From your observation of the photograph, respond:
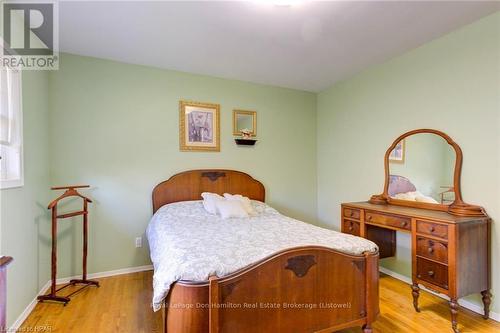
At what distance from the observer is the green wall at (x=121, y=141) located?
2936mm

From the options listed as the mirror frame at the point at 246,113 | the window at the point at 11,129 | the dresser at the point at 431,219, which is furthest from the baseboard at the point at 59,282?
the dresser at the point at 431,219

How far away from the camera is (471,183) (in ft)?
7.80

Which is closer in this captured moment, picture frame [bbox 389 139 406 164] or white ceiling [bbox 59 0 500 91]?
white ceiling [bbox 59 0 500 91]

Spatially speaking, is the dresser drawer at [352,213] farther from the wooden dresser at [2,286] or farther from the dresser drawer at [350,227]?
the wooden dresser at [2,286]

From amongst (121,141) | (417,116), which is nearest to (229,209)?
(121,141)

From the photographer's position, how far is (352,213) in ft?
9.88

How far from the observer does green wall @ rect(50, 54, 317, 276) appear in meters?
2.94

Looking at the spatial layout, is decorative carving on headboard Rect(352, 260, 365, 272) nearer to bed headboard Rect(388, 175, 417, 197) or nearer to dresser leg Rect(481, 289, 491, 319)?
dresser leg Rect(481, 289, 491, 319)

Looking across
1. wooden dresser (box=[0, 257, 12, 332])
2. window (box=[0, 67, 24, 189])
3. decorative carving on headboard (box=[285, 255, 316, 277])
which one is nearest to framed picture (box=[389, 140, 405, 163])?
decorative carving on headboard (box=[285, 255, 316, 277])

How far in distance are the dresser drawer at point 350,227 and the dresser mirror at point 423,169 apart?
57 centimetres

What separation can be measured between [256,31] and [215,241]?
191 centimetres

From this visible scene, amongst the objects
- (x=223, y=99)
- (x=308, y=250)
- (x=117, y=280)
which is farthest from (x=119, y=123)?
(x=308, y=250)

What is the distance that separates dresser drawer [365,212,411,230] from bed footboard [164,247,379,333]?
27.2 inches

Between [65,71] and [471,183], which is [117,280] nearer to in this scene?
[65,71]
